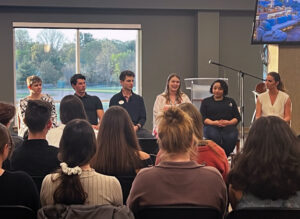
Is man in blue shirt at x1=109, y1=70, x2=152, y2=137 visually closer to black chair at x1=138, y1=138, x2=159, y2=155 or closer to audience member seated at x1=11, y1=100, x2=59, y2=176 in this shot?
black chair at x1=138, y1=138, x2=159, y2=155

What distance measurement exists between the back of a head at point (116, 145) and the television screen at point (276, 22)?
397 centimetres

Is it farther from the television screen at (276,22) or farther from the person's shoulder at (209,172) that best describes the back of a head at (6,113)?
Result: the television screen at (276,22)

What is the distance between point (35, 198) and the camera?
2.03m

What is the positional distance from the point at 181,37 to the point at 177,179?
7.07 m

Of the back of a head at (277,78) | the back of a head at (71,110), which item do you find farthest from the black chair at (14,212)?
the back of a head at (277,78)

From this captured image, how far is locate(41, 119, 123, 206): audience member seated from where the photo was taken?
1.96 m

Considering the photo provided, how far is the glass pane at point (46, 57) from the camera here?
848 centimetres

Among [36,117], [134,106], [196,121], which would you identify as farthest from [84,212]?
[134,106]

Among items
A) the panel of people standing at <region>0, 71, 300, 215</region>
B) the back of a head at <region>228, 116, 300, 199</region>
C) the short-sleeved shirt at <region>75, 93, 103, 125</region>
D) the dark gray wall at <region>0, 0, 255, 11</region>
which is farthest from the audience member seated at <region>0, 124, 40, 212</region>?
the dark gray wall at <region>0, 0, 255, 11</region>

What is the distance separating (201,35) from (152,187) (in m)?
6.94

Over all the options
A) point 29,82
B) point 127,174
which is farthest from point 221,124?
point 127,174

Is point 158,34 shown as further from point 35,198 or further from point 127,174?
point 35,198

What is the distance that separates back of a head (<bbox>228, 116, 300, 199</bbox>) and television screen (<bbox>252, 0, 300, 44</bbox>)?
4.27 metres

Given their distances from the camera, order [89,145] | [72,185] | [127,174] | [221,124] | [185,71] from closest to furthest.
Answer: [72,185]
[89,145]
[127,174]
[221,124]
[185,71]
